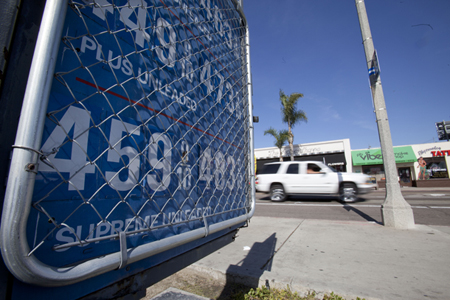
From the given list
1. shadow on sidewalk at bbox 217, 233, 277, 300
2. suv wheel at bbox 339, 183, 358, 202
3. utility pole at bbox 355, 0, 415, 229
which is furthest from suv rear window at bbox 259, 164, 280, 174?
shadow on sidewalk at bbox 217, 233, 277, 300

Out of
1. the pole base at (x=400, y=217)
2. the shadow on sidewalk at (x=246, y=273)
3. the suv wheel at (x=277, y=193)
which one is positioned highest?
the suv wheel at (x=277, y=193)

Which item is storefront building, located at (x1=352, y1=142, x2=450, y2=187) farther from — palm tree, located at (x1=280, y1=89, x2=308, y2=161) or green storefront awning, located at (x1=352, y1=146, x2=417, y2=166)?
palm tree, located at (x1=280, y1=89, x2=308, y2=161)

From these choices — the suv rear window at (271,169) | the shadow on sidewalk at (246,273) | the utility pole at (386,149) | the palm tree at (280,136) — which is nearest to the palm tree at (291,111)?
the palm tree at (280,136)

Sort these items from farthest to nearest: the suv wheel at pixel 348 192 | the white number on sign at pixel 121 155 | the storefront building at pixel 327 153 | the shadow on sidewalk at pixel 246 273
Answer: the storefront building at pixel 327 153, the suv wheel at pixel 348 192, the shadow on sidewalk at pixel 246 273, the white number on sign at pixel 121 155

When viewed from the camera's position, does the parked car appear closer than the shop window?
Yes

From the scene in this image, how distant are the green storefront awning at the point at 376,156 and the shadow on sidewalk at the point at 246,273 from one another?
22.6 metres

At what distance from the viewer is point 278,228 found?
18.7 ft

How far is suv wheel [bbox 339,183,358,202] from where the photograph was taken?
1019 cm

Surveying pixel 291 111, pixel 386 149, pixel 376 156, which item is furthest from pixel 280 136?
pixel 386 149

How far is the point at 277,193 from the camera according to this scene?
11.5 m

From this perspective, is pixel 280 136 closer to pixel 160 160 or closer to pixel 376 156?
pixel 376 156

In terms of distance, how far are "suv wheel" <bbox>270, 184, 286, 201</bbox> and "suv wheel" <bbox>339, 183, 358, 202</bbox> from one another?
2.68 meters

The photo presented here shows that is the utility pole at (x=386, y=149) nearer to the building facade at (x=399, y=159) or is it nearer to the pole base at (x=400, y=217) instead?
the pole base at (x=400, y=217)

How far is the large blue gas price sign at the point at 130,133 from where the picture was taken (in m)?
0.77
